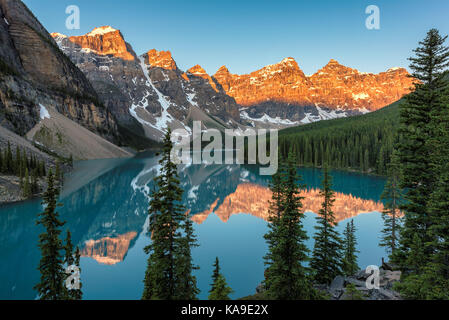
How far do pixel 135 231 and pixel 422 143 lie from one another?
3129 cm

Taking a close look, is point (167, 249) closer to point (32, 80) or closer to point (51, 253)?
point (51, 253)

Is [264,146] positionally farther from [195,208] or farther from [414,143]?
[414,143]

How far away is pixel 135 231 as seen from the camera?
107 feet

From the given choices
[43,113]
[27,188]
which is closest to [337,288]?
[27,188]

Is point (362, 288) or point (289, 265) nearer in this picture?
point (289, 265)

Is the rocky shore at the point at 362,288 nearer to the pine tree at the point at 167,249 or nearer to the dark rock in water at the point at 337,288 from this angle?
the dark rock in water at the point at 337,288

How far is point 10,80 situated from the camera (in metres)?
95.0

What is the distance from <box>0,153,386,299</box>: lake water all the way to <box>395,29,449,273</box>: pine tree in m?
10.7

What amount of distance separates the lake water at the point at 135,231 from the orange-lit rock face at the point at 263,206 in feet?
0.48

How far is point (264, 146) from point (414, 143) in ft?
385

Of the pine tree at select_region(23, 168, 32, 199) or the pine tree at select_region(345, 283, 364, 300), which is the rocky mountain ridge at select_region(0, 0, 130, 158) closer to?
the pine tree at select_region(23, 168, 32, 199)

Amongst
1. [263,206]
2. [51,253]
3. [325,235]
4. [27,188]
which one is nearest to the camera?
[51,253]

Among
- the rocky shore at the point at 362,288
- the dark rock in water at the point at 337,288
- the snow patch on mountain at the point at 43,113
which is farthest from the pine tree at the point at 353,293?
the snow patch on mountain at the point at 43,113
